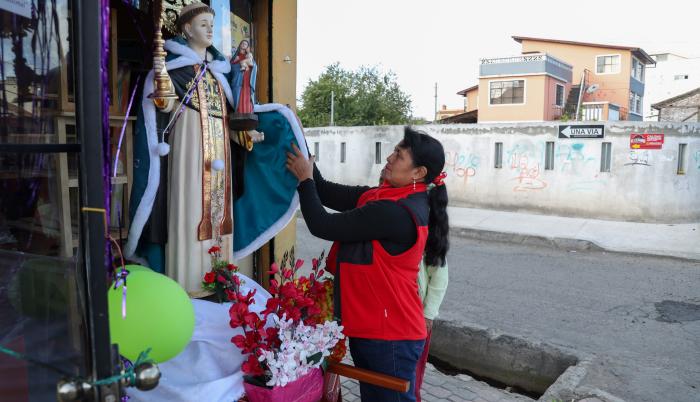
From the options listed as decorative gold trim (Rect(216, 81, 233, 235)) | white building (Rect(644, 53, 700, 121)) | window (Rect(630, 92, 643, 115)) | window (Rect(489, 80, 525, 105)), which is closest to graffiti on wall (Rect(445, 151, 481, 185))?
window (Rect(489, 80, 525, 105))

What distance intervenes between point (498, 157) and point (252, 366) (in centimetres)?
1307

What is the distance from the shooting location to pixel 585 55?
30.1 m

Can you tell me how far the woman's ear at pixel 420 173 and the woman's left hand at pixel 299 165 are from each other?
1.56 ft

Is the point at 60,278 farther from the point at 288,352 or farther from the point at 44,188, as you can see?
the point at 288,352

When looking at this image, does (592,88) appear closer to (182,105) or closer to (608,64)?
(608,64)

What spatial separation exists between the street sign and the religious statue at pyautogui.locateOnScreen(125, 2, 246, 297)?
478 inches

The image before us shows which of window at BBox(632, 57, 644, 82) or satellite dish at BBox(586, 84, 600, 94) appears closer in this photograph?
satellite dish at BBox(586, 84, 600, 94)

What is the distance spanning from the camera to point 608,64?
2950cm

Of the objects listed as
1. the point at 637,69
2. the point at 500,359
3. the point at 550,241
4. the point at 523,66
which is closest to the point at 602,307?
the point at 500,359

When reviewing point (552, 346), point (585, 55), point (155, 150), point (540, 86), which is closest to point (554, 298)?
point (552, 346)

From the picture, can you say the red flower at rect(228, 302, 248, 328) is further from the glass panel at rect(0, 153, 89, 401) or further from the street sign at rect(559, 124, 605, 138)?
the street sign at rect(559, 124, 605, 138)

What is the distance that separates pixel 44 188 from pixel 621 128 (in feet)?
43.7

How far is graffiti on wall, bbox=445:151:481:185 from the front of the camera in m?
14.7

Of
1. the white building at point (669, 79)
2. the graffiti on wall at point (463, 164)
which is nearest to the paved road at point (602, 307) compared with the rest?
the graffiti on wall at point (463, 164)
